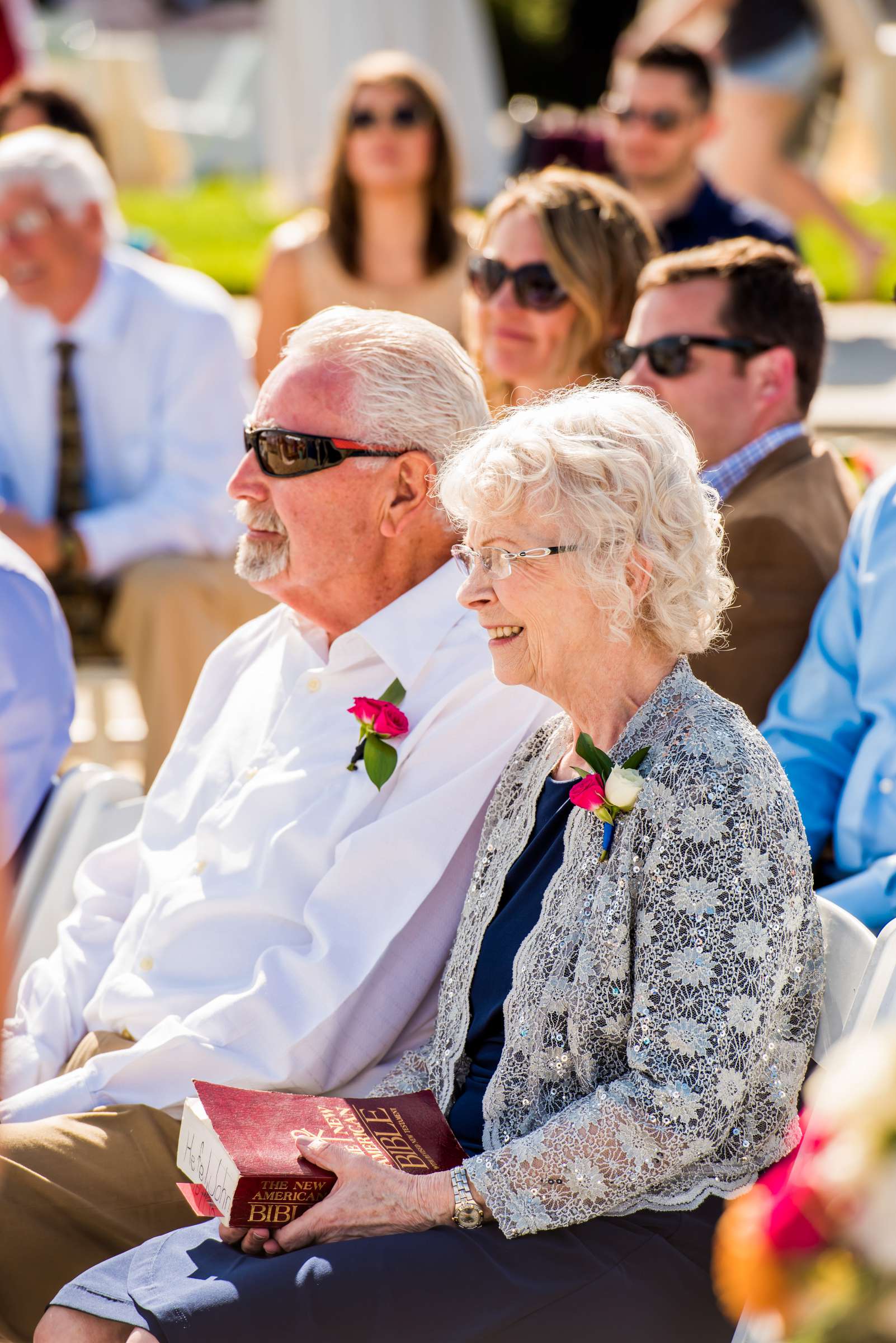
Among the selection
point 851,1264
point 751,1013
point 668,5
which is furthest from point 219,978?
point 668,5

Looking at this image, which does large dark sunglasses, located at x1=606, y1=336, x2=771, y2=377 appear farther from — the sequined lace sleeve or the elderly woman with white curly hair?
the sequined lace sleeve

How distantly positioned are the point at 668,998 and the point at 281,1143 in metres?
0.53

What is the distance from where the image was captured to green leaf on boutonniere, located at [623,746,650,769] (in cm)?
200

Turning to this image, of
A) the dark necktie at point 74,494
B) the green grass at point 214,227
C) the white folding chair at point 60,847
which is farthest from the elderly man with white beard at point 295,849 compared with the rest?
the green grass at point 214,227

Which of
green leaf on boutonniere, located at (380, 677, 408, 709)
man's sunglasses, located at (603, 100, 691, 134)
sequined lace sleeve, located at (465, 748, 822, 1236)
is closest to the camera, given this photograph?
sequined lace sleeve, located at (465, 748, 822, 1236)

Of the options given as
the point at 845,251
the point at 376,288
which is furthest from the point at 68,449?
the point at 845,251

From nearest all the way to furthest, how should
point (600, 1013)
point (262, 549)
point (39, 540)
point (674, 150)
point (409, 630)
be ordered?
point (600, 1013) < point (409, 630) < point (262, 549) < point (39, 540) < point (674, 150)

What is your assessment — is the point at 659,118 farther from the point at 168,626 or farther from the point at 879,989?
the point at 879,989

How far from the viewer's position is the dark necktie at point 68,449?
5145mm

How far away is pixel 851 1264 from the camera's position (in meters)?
0.85

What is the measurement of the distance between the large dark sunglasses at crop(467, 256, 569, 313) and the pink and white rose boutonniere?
7.14ft

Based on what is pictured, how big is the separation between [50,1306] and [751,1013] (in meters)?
0.96

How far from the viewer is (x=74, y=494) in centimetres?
517

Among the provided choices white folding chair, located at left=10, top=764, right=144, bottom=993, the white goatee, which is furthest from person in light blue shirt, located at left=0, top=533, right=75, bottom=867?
the white goatee
